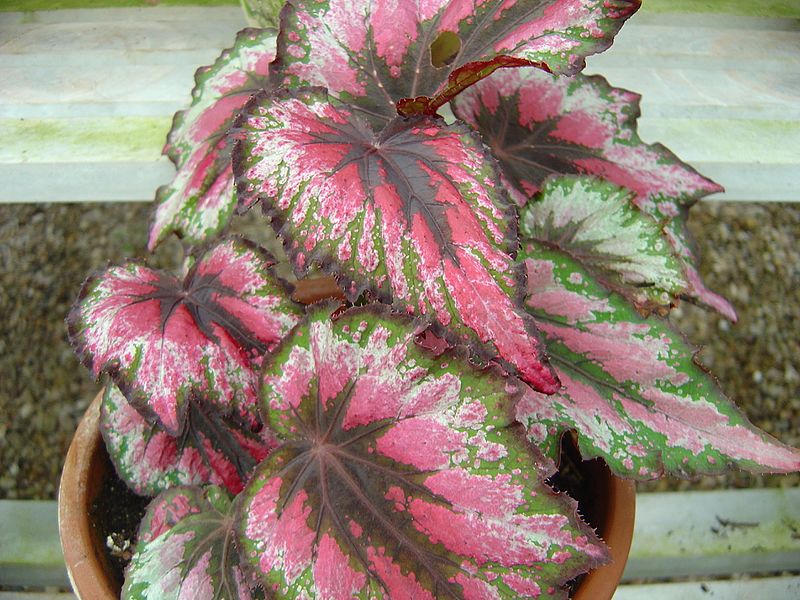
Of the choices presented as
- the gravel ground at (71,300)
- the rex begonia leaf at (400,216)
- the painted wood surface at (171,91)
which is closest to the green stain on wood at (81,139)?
the painted wood surface at (171,91)

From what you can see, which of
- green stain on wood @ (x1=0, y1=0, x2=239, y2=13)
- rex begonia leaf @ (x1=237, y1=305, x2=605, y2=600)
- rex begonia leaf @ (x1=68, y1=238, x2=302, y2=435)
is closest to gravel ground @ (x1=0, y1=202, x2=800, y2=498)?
green stain on wood @ (x1=0, y1=0, x2=239, y2=13)

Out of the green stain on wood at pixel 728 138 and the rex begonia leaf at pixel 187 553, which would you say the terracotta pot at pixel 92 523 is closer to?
the rex begonia leaf at pixel 187 553

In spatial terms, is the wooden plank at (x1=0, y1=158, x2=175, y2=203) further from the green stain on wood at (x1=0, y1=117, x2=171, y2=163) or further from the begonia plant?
the begonia plant

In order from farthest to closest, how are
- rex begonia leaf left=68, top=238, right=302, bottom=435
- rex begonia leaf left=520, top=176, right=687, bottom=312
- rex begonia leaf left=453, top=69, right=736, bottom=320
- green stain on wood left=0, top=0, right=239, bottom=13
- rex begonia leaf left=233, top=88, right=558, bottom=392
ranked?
green stain on wood left=0, top=0, right=239, bottom=13 → rex begonia leaf left=453, top=69, right=736, bottom=320 → rex begonia leaf left=520, top=176, right=687, bottom=312 → rex begonia leaf left=68, top=238, right=302, bottom=435 → rex begonia leaf left=233, top=88, right=558, bottom=392

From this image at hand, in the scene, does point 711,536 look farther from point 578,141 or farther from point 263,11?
point 263,11

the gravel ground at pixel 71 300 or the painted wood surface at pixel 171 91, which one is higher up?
the painted wood surface at pixel 171 91

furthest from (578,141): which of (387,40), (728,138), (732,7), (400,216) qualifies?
(732,7)
